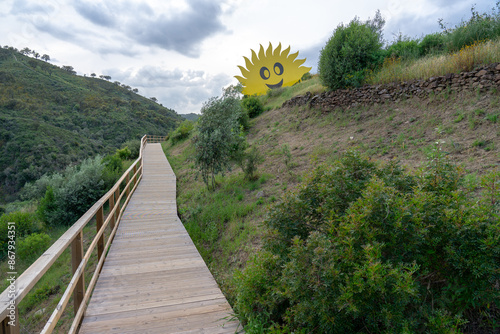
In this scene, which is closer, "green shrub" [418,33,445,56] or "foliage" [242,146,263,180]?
"foliage" [242,146,263,180]

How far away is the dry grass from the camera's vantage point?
6.94m

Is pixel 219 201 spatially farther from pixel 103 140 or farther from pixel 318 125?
pixel 103 140

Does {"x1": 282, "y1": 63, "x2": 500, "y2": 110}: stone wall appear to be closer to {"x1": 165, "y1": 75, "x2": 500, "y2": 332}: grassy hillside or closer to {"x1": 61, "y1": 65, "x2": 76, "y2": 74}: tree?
{"x1": 165, "y1": 75, "x2": 500, "y2": 332}: grassy hillside

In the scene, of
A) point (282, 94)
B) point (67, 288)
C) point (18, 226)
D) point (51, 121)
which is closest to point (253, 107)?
point (282, 94)

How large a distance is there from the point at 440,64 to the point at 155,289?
9.16m

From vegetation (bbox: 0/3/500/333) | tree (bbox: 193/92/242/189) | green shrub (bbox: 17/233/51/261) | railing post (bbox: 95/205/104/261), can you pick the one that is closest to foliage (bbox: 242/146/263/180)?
vegetation (bbox: 0/3/500/333)

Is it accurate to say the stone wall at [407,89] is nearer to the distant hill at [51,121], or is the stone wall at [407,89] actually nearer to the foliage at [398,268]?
the foliage at [398,268]

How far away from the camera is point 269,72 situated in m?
18.3

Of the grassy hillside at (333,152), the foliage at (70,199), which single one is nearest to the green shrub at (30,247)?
the foliage at (70,199)

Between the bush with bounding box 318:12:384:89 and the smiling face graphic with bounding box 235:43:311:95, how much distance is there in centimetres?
753

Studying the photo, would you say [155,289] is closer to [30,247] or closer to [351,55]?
[30,247]

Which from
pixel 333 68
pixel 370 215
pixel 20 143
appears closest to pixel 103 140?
pixel 20 143

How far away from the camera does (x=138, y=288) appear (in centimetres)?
365

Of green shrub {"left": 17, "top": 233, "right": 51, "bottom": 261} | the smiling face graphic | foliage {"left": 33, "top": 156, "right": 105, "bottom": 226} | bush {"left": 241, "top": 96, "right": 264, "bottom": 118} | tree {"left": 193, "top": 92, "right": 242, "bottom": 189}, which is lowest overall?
green shrub {"left": 17, "top": 233, "right": 51, "bottom": 261}
